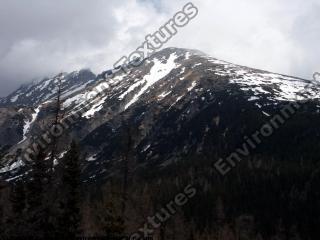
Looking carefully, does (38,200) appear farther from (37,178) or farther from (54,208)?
(54,208)

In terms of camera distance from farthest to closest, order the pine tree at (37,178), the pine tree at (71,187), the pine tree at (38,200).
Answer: the pine tree at (37,178) < the pine tree at (71,187) < the pine tree at (38,200)

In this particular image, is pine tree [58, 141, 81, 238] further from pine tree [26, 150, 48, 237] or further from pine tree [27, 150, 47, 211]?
pine tree [27, 150, 47, 211]

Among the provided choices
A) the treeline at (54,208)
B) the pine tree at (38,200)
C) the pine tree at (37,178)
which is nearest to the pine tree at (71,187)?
the treeline at (54,208)

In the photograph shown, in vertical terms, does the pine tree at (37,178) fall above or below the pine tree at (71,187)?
above

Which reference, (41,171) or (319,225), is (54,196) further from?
(319,225)

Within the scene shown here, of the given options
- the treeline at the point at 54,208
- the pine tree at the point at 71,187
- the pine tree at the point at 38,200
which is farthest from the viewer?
the pine tree at the point at 71,187

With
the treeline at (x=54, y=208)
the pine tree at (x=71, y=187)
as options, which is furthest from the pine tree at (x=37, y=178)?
the pine tree at (x=71, y=187)

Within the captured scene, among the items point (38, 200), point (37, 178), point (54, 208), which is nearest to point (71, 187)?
point (38, 200)

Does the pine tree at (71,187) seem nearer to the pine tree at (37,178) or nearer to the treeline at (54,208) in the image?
the treeline at (54,208)

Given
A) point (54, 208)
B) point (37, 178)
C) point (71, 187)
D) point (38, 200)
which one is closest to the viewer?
point (54, 208)

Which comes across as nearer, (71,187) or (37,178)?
(71,187)

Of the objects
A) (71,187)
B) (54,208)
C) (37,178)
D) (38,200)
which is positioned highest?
(37,178)

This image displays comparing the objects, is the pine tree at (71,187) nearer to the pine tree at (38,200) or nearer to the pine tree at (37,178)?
the pine tree at (38,200)

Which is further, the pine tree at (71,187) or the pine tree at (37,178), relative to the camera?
the pine tree at (37,178)
